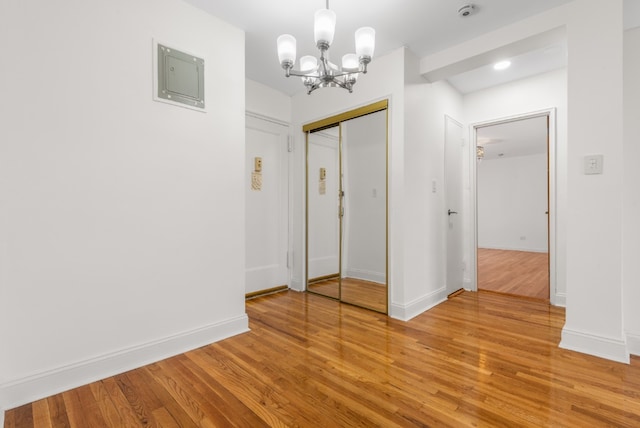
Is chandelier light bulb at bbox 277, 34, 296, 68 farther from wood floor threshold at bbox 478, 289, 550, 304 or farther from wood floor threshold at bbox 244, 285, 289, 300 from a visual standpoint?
wood floor threshold at bbox 478, 289, 550, 304

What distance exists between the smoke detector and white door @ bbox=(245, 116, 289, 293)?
2.34 metres

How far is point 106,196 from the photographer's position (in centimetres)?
196

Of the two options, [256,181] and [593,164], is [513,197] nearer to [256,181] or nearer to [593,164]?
[593,164]

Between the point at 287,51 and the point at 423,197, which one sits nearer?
the point at 287,51

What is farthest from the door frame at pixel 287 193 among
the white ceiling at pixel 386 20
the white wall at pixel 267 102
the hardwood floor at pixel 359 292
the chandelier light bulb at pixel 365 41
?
the chandelier light bulb at pixel 365 41

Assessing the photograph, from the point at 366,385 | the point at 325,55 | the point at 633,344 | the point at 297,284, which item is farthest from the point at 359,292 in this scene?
the point at 325,55

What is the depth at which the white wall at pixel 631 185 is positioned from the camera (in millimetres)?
2295

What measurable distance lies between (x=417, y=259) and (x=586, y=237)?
135cm

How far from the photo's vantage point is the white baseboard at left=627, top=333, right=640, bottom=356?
2238 mm

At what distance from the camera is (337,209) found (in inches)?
144

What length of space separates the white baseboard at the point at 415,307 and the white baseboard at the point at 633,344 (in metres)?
1.51

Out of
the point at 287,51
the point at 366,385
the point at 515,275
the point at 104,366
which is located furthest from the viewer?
the point at 515,275

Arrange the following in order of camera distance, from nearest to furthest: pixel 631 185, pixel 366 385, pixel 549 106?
pixel 366 385, pixel 631 185, pixel 549 106

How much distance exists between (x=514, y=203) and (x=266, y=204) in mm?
7735
